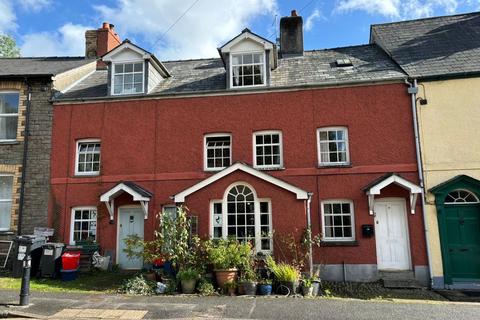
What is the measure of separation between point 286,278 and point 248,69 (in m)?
8.25

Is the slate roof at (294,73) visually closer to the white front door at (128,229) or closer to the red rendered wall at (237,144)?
the red rendered wall at (237,144)

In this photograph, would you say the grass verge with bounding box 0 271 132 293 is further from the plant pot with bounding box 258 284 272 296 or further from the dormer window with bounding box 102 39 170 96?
the dormer window with bounding box 102 39 170 96

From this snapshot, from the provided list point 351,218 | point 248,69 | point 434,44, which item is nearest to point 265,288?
point 351,218

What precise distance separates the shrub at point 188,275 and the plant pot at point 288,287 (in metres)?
2.42

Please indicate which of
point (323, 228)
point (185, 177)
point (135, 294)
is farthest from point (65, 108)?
point (323, 228)

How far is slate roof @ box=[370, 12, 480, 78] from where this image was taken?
46.6 feet

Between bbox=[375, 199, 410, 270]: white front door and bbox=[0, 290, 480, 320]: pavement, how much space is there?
8.30 ft

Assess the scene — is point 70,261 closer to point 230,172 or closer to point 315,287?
point 230,172

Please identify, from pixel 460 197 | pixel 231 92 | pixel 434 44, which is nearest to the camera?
pixel 460 197

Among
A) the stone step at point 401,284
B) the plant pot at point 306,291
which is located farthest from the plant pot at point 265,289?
the stone step at point 401,284

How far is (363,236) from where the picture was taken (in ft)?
43.6

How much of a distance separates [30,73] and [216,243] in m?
10.3

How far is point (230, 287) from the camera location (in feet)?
36.2

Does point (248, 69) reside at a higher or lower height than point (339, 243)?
higher
